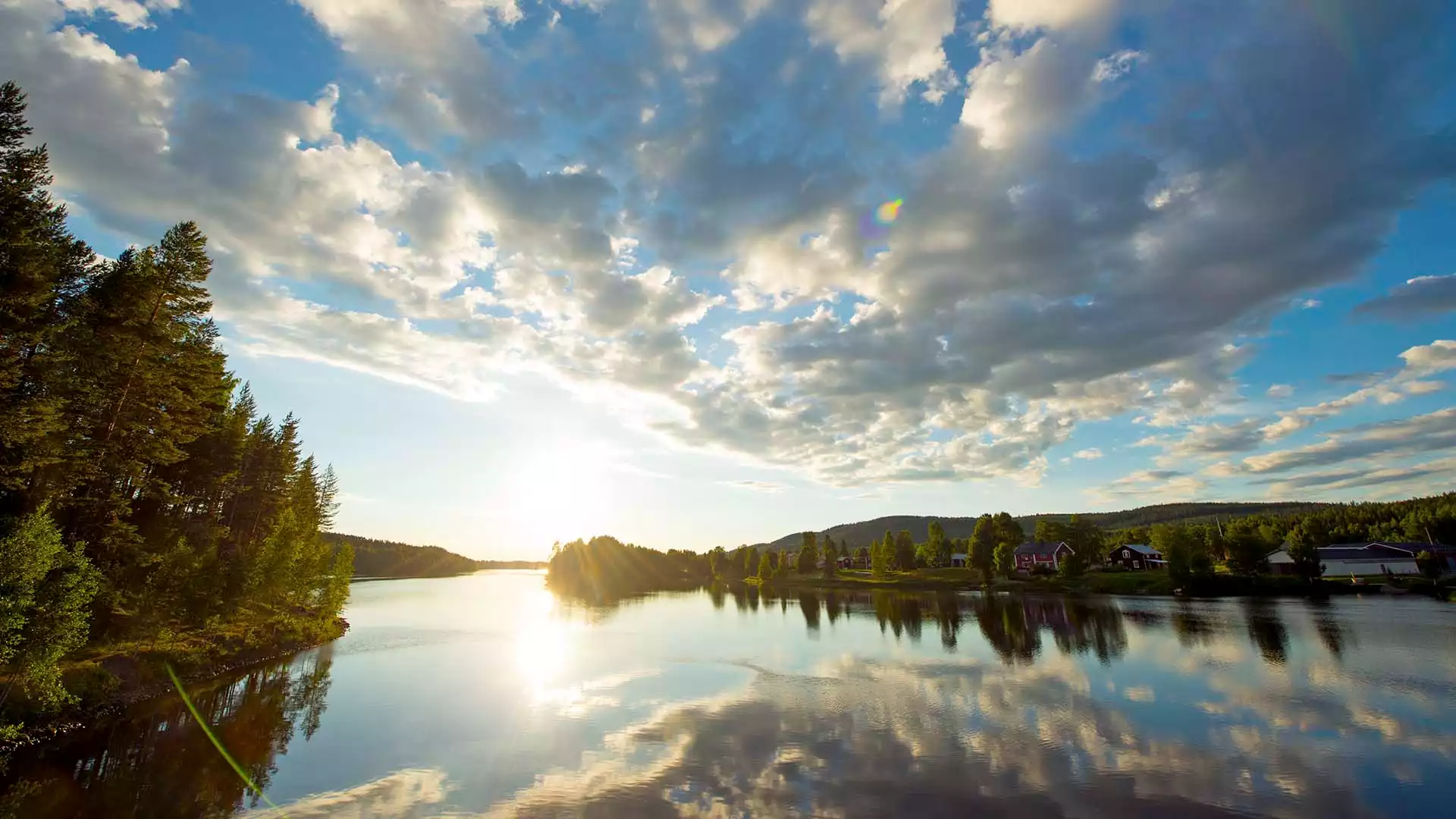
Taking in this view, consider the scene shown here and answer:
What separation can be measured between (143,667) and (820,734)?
144ft

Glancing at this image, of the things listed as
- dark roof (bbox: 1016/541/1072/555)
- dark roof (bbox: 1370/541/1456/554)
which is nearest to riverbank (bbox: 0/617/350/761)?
dark roof (bbox: 1016/541/1072/555)

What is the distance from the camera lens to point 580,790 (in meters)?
23.6

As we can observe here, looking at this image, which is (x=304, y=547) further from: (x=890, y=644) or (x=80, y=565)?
(x=890, y=644)

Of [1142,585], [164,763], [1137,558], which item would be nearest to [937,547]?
[1137,558]

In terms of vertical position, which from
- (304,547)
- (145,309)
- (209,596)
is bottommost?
(209,596)

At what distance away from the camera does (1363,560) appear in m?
128

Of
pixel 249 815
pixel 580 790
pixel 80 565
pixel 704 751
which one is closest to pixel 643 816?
pixel 580 790

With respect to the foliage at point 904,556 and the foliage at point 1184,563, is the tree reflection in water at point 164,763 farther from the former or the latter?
the foliage at point 904,556

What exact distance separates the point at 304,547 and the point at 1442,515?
23639 cm

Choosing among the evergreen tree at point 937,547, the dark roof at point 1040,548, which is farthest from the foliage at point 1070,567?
the evergreen tree at point 937,547

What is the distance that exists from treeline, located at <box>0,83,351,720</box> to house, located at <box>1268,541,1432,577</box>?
585 feet

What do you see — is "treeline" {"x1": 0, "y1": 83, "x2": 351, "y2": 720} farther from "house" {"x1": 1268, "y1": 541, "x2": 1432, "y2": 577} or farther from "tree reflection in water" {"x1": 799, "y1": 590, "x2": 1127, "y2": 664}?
"house" {"x1": 1268, "y1": 541, "x2": 1432, "y2": 577}

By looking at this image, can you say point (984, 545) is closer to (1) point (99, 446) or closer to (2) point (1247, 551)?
(2) point (1247, 551)

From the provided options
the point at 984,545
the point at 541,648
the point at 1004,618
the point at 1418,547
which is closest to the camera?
the point at 541,648
